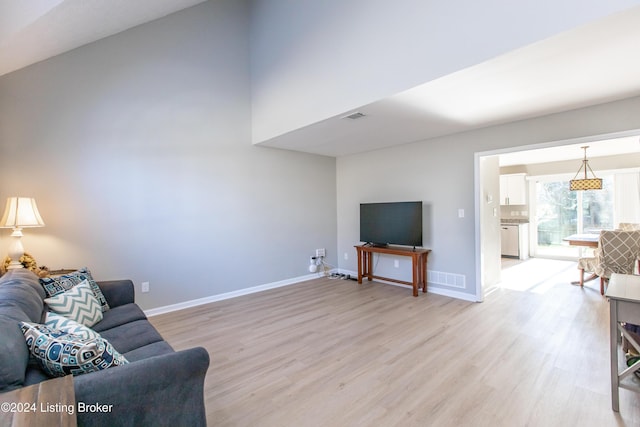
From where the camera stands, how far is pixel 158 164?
12.2ft

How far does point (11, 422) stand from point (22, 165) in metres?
3.07

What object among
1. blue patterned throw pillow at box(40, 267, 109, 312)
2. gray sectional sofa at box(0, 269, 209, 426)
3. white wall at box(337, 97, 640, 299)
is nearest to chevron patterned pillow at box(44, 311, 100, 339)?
gray sectional sofa at box(0, 269, 209, 426)

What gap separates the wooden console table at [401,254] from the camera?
423 cm

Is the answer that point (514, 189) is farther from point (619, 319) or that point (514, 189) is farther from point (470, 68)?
point (619, 319)

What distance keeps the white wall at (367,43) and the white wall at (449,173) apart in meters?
1.86

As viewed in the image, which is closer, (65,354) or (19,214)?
(65,354)

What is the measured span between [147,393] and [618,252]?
5157 mm

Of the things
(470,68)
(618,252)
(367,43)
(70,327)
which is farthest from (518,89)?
(70,327)

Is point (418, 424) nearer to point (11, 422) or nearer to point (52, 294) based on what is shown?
point (11, 422)

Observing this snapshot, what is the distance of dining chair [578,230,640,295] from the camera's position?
369 centimetres

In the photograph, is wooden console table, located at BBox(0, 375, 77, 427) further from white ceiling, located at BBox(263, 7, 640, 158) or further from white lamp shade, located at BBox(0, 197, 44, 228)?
white ceiling, located at BBox(263, 7, 640, 158)

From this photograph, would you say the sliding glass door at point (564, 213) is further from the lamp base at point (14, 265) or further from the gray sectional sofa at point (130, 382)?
the lamp base at point (14, 265)

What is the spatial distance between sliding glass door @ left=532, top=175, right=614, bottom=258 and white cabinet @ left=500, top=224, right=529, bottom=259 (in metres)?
0.34

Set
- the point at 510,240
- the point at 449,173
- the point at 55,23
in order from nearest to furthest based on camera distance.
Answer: the point at 55,23 < the point at 449,173 < the point at 510,240
